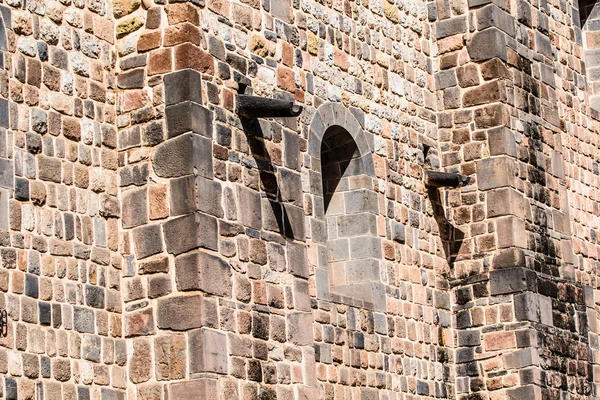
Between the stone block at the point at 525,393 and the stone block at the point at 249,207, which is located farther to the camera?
the stone block at the point at 525,393

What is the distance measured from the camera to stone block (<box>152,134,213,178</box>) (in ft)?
39.0

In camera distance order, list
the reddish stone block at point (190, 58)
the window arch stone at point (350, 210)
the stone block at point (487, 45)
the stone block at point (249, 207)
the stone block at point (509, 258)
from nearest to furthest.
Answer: the reddish stone block at point (190, 58) < the stone block at point (249, 207) < the window arch stone at point (350, 210) < the stone block at point (509, 258) < the stone block at point (487, 45)

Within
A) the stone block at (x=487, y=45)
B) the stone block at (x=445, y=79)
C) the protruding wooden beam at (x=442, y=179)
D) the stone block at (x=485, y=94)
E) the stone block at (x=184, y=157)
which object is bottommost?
the stone block at (x=184, y=157)

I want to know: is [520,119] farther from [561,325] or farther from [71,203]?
[71,203]

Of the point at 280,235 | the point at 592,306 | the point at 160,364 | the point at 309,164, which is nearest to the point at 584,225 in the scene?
the point at 592,306

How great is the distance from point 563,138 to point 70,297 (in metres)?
8.95

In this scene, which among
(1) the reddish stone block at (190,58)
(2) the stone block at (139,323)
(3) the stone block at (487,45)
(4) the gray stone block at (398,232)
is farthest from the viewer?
(3) the stone block at (487,45)

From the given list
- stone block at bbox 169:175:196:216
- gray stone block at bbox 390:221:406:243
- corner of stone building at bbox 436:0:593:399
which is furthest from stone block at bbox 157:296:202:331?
corner of stone building at bbox 436:0:593:399

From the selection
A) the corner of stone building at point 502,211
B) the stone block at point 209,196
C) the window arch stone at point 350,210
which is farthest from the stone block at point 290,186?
the corner of stone building at point 502,211

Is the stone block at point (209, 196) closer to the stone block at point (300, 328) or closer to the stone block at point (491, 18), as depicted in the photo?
the stone block at point (300, 328)

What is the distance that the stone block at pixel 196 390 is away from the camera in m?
11.4

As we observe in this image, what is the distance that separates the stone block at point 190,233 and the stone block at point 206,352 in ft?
2.39

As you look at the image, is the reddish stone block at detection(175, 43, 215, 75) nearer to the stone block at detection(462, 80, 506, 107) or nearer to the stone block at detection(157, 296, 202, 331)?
the stone block at detection(157, 296, 202, 331)

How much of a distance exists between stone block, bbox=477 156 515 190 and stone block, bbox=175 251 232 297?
5.39 m
